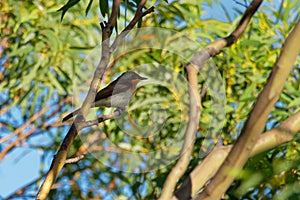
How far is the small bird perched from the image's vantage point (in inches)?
55.9

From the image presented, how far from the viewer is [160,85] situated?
7.61 feet

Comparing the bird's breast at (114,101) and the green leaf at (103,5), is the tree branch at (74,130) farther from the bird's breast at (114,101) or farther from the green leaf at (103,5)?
the bird's breast at (114,101)

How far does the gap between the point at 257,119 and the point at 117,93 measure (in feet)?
3.26

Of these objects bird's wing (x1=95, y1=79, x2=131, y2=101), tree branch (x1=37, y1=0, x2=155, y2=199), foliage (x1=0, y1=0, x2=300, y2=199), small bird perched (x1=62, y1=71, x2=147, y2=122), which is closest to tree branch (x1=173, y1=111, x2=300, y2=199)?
tree branch (x1=37, y1=0, x2=155, y2=199)

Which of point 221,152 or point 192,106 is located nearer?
point 221,152

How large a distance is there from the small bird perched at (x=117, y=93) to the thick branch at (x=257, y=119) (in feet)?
2.05

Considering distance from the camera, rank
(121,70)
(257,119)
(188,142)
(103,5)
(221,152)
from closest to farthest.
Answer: (257,119) → (221,152) → (188,142) → (103,5) → (121,70)

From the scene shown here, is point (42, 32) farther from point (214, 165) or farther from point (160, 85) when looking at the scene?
point (214, 165)

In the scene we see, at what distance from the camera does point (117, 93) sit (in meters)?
1.56

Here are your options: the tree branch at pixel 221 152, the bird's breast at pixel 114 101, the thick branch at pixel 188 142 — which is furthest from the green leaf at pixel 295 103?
the tree branch at pixel 221 152

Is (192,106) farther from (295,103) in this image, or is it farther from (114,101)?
(295,103)

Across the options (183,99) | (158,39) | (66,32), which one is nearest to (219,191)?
(183,99)

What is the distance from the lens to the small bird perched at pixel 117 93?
4.66ft

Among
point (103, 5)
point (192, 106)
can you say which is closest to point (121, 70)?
point (103, 5)
